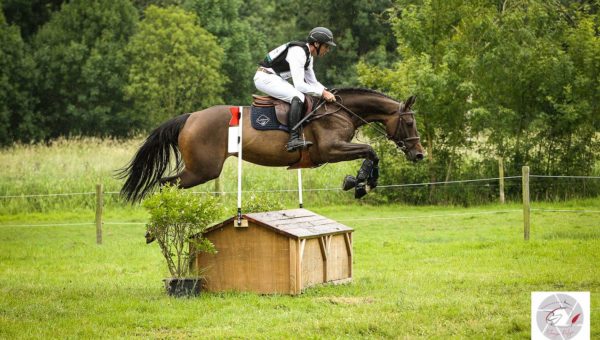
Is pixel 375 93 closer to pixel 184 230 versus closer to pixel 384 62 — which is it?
pixel 184 230

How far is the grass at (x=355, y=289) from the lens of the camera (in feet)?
24.9

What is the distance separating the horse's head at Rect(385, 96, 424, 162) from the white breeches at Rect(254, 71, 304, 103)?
110 centimetres

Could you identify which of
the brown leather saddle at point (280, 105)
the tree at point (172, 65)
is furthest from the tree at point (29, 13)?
the brown leather saddle at point (280, 105)

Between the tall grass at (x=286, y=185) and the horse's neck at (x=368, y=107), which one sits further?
the tall grass at (x=286, y=185)

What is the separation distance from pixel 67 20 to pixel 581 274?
3687 cm

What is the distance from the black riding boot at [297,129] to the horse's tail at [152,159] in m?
1.28

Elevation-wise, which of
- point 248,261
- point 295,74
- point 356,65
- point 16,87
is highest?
point 16,87

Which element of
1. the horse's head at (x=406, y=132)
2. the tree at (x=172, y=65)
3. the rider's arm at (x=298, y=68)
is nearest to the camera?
the rider's arm at (x=298, y=68)

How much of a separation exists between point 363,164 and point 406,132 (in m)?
0.74

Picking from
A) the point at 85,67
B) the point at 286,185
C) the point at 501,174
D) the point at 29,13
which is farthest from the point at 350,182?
the point at 29,13

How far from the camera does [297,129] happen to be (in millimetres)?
9461

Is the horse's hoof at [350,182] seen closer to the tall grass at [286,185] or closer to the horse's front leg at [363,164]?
the horse's front leg at [363,164]

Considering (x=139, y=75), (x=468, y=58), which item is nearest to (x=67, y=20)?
(x=139, y=75)

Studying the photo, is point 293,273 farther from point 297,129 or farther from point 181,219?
point 297,129
